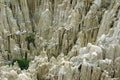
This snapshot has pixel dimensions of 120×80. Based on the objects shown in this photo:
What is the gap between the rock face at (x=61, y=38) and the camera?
18219mm

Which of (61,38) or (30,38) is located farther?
(30,38)

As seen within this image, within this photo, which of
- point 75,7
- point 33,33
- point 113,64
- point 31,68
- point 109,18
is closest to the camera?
point 113,64

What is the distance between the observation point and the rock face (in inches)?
717

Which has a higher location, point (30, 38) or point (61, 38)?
point (61, 38)

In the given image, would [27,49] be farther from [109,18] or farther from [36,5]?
[109,18]

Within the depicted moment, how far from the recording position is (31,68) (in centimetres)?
2034

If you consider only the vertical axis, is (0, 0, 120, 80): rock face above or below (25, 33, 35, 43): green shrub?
above

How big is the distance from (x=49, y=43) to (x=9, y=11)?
12.9ft

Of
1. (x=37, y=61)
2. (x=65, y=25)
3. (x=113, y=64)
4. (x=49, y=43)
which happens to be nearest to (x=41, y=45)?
(x=49, y=43)

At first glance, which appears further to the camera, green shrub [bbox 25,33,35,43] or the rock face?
green shrub [bbox 25,33,35,43]

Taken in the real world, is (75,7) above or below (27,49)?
above

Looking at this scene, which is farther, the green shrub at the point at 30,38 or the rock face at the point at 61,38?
the green shrub at the point at 30,38

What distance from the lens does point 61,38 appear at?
82.8 feet

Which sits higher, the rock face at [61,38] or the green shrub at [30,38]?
the rock face at [61,38]
